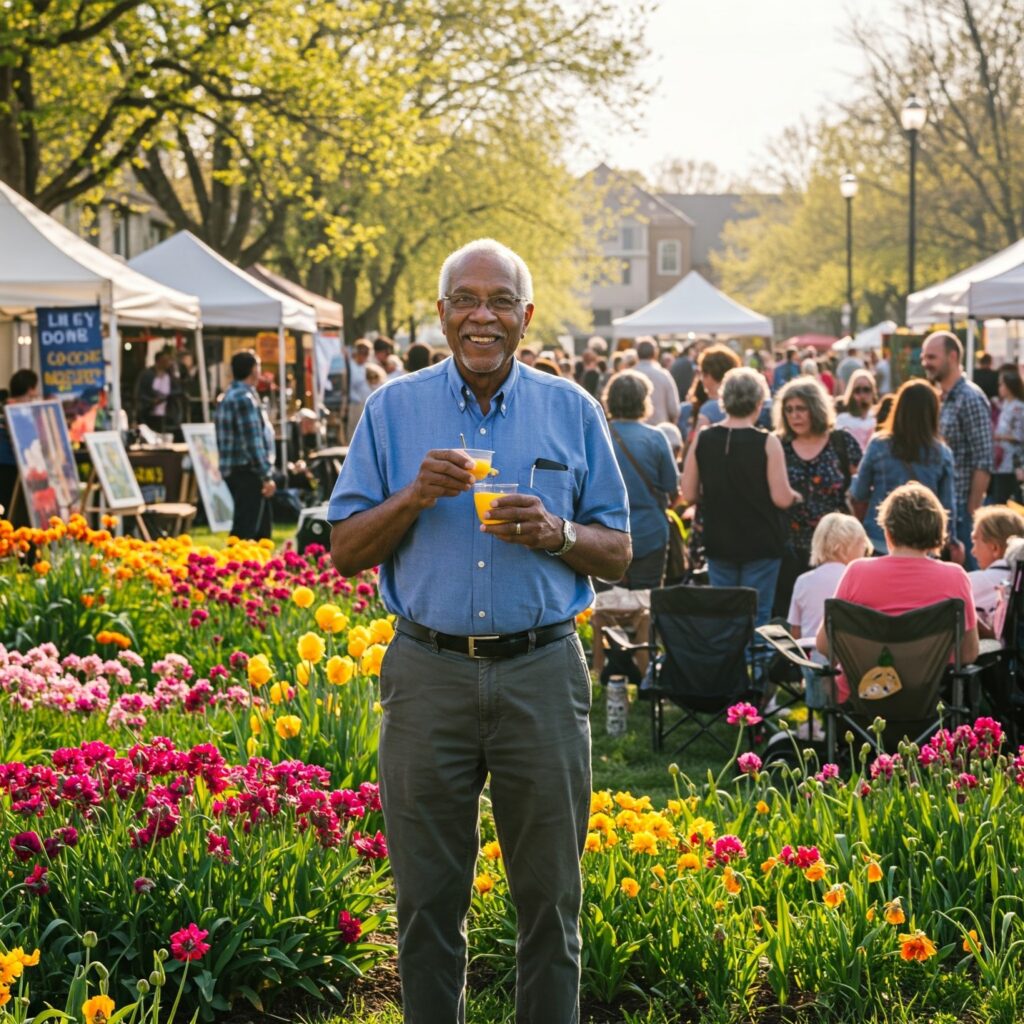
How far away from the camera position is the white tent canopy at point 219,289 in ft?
67.9

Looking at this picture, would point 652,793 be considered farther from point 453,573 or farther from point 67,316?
point 67,316

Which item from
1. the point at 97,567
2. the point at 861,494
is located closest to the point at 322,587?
the point at 97,567

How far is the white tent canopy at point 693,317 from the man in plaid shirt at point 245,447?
22203 mm

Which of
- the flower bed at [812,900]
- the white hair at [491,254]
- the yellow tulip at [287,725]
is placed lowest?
the flower bed at [812,900]

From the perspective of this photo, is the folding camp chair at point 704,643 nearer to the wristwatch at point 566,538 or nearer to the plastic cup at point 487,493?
the wristwatch at point 566,538

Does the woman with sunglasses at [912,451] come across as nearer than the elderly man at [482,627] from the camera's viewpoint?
No

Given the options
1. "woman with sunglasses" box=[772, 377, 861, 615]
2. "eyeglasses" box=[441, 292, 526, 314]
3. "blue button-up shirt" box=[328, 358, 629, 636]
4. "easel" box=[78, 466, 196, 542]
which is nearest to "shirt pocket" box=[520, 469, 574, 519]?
"blue button-up shirt" box=[328, 358, 629, 636]

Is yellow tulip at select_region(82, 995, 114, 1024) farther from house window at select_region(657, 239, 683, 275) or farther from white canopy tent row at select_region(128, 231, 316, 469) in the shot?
house window at select_region(657, 239, 683, 275)

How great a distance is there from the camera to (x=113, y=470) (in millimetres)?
14906

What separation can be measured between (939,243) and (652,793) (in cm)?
4462

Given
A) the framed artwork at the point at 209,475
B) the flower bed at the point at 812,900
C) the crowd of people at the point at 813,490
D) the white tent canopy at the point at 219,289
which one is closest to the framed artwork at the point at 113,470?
the framed artwork at the point at 209,475

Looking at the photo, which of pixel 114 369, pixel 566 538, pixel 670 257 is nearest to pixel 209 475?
pixel 114 369

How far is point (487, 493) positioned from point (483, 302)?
0.44 m

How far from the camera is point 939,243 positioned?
49.2 metres
